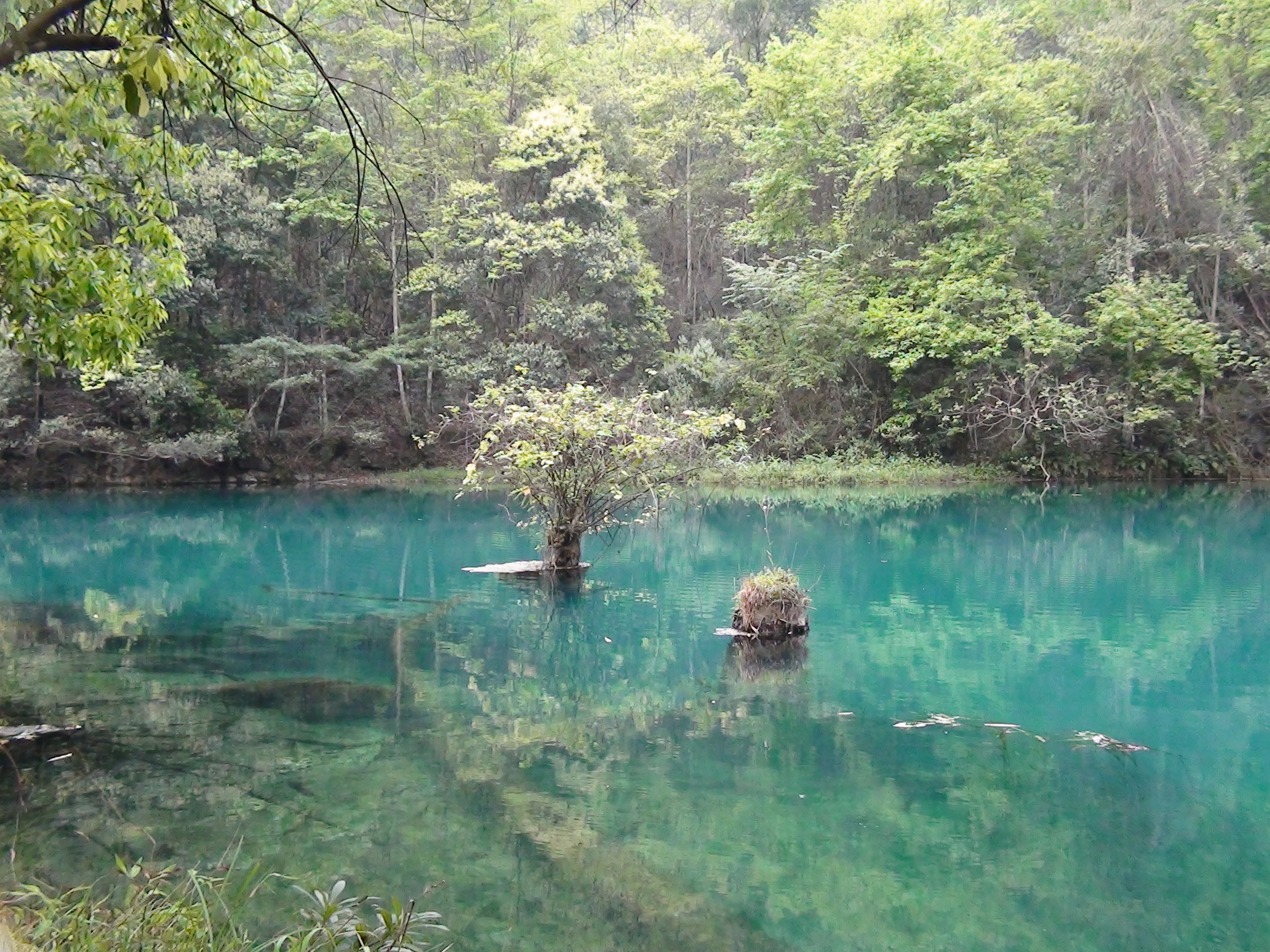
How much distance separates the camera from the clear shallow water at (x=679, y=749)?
4.00 m

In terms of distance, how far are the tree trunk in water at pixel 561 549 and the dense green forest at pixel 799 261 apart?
1112cm

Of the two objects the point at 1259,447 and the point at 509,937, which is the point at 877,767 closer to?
the point at 509,937

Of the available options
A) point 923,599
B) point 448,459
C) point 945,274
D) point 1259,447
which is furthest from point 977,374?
point 923,599

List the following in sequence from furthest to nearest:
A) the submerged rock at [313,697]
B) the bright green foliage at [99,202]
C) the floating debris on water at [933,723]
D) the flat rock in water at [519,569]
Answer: the flat rock in water at [519,569] → the submerged rock at [313,697] → the floating debris on water at [933,723] → the bright green foliage at [99,202]

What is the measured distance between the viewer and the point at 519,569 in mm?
11906

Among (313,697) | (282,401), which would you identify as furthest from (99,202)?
(282,401)

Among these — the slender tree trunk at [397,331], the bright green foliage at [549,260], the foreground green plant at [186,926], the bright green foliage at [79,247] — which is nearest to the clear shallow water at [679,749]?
the foreground green plant at [186,926]

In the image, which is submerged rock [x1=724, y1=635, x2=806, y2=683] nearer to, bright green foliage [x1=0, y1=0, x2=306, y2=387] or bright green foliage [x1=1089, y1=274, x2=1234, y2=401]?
bright green foliage [x1=0, y1=0, x2=306, y2=387]

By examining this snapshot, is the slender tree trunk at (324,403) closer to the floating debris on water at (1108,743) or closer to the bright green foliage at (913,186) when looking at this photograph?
the bright green foliage at (913,186)

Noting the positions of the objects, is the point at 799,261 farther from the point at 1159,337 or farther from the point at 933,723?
the point at 933,723

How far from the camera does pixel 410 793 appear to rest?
5.03 meters

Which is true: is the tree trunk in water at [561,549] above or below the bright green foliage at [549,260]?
below

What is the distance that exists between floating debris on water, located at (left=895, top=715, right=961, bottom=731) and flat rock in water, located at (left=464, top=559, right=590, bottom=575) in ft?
19.2

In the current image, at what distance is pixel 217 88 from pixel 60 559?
10675mm
